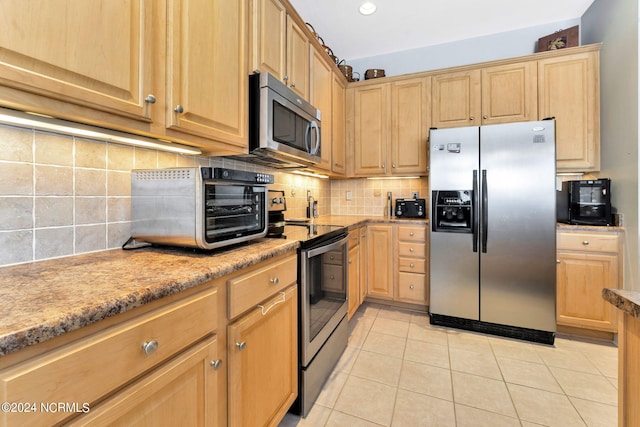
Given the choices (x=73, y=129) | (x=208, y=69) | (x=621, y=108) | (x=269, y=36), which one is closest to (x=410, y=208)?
(x=621, y=108)

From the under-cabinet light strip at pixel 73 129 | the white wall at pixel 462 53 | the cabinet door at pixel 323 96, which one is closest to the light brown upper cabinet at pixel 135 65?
the under-cabinet light strip at pixel 73 129

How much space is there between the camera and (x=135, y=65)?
96cm

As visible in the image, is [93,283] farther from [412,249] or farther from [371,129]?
[371,129]

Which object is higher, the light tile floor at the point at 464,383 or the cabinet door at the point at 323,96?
the cabinet door at the point at 323,96

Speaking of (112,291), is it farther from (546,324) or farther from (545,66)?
(545,66)

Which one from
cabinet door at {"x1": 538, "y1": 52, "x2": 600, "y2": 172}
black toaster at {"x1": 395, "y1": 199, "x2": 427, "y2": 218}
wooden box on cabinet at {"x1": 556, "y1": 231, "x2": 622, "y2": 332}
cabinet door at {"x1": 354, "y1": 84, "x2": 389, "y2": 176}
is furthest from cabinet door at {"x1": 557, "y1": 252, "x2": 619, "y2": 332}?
cabinet door at {"x1": 354, "y1": 84, "x2": 389, "y2": 176}

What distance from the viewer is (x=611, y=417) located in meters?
1.42

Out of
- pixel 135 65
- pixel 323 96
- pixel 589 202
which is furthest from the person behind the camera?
pixel 323 96

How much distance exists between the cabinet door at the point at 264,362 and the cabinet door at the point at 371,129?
6.73 feet

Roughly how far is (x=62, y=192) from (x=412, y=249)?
252 cm

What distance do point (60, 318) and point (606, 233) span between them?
3.10 meters

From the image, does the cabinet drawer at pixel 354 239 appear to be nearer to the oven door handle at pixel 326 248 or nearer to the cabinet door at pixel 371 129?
the oven door handle at pixel 326 248

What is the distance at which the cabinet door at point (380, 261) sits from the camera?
2783mm

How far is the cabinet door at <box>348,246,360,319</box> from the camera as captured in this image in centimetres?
234
